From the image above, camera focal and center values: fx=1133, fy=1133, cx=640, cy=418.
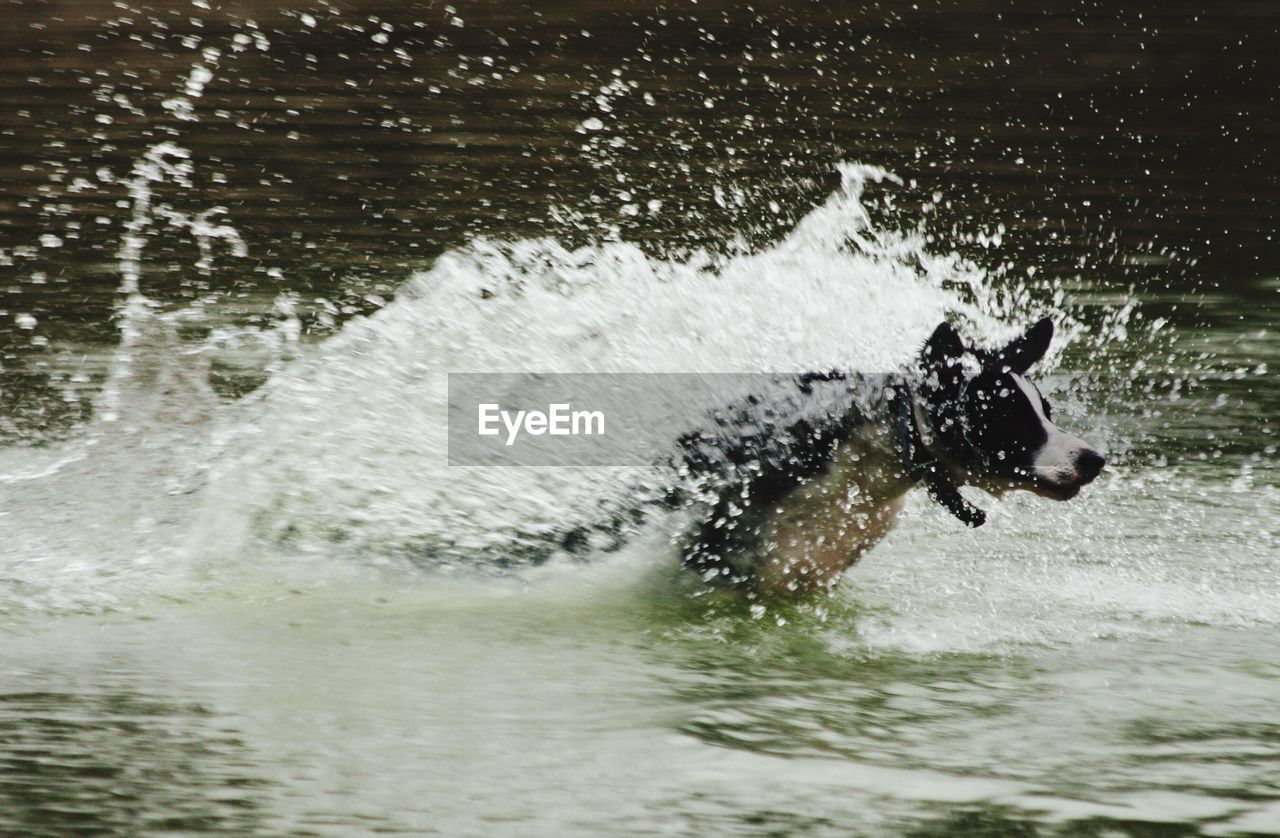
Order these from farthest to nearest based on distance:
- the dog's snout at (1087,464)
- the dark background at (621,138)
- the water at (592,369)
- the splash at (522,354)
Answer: the dark background at (621,138) → the splash at (522,354) → the dog's snout at (1087,464) → the water at (592,369)

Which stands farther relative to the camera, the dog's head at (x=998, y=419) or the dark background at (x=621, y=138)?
the dark background at (x=621, y=138)

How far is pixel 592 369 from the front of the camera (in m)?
3.29

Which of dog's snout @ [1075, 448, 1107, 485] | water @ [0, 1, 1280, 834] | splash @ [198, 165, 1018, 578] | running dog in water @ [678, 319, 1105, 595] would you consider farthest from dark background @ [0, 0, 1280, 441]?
dog's snout @ [1075, 448, 1107, 485]

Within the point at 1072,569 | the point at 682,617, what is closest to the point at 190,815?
the point at 682,617

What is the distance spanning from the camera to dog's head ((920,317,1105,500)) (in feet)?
8.14

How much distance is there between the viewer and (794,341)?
3080 millimetres

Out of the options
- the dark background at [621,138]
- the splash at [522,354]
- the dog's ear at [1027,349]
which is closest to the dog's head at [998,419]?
the dog's ear at [1027,349]

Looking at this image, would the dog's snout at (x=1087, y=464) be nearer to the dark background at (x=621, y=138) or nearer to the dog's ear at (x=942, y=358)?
the dog's ear at (x=942, y=358)

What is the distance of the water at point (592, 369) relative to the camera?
1.67 m

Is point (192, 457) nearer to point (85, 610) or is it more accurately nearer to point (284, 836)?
point (85, 610)

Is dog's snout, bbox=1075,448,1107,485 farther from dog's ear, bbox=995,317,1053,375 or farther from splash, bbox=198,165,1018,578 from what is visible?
splash, bbox=198,165,1018,578

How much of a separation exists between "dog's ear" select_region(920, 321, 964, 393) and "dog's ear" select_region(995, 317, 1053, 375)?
10 centimetres

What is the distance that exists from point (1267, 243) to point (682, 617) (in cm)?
345

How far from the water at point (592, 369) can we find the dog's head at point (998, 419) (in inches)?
8.5
